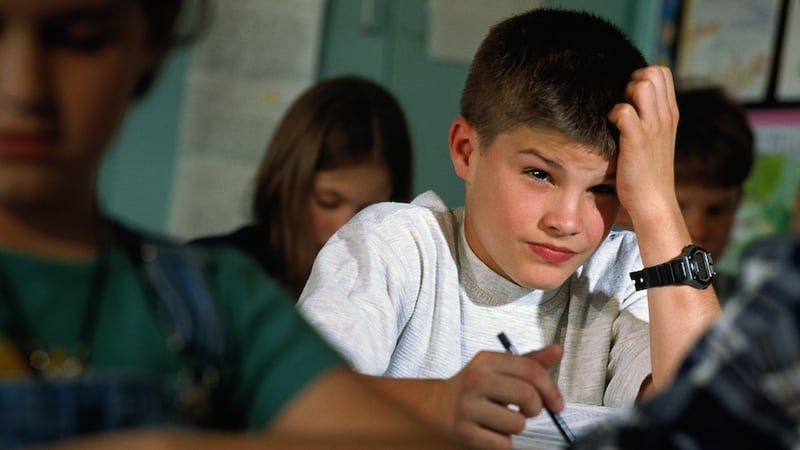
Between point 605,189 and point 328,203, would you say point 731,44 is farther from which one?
point 605,189

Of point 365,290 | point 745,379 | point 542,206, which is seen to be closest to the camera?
point 745,379

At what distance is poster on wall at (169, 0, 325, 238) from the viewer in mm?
2496

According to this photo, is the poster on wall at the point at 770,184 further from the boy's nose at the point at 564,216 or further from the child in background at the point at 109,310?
the child in background at the point at 109,310

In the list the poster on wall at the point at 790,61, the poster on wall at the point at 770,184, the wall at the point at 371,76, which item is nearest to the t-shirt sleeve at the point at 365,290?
the wall at the point at 371,76

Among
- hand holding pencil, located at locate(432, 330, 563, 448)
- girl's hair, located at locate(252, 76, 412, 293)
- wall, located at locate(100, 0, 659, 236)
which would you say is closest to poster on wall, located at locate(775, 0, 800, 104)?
wall, located at locate(100, 0, 659, 236)

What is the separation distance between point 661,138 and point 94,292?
811 mm

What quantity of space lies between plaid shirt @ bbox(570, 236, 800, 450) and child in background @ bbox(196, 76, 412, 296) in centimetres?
125

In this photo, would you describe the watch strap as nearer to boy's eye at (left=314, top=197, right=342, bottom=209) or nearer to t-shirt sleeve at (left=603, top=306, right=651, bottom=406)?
t-shirt sleeve at (left=603, top=306, right=651, bottom=406)

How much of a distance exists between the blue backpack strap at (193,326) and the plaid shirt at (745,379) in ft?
0.63

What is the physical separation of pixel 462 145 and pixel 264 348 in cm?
78

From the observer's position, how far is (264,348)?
1.58 feet

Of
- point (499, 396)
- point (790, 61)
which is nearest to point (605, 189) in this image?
point (499, 396)

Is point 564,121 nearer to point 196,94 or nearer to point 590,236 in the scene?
point 590,236

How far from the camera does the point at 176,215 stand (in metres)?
2.47
